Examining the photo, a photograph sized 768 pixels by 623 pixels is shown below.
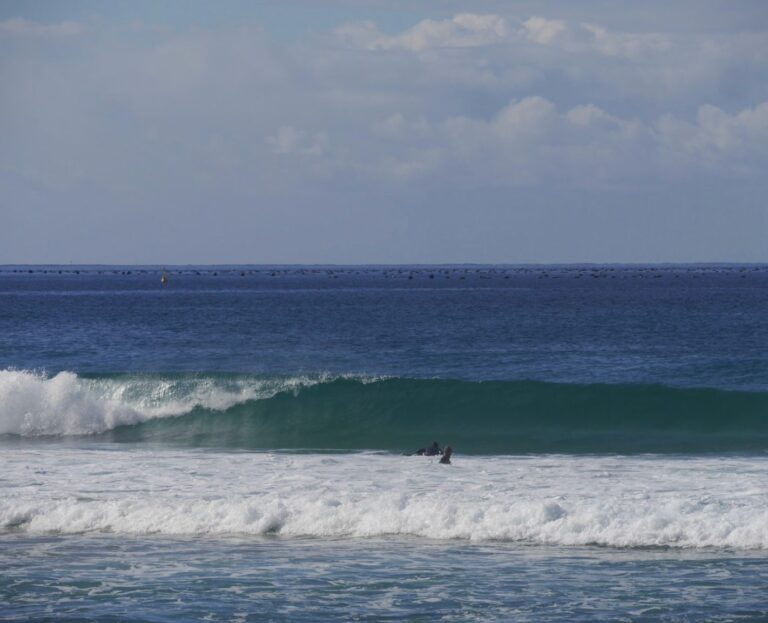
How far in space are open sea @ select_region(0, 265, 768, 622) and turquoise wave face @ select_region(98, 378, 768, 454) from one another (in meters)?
0.12

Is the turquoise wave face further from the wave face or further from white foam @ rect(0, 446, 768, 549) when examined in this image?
white foam @ rect(0, 446, 768, 549)

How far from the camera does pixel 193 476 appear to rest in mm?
22625

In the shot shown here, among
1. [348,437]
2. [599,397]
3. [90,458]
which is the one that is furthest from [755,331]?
[90,458]

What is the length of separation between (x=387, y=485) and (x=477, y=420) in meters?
12.5

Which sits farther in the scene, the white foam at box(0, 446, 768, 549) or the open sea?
the white foam at box(0, 446, 768, 549)

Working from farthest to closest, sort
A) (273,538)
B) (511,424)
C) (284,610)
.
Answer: (511,424)
(273,538)
(284,610)

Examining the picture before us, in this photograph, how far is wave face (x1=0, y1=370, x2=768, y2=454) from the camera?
98.2 feet

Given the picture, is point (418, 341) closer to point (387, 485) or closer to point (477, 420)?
point (477, 420)

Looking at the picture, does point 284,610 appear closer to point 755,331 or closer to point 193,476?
point 193,476

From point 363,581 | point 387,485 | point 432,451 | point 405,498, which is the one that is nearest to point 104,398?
point 432,451

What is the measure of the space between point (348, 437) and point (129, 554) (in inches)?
579

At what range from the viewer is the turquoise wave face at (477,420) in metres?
29.4

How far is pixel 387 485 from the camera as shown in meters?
21.4

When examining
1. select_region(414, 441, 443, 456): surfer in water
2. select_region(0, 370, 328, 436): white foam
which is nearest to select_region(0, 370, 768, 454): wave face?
select_region(0, 370, 328, 436): white foam
